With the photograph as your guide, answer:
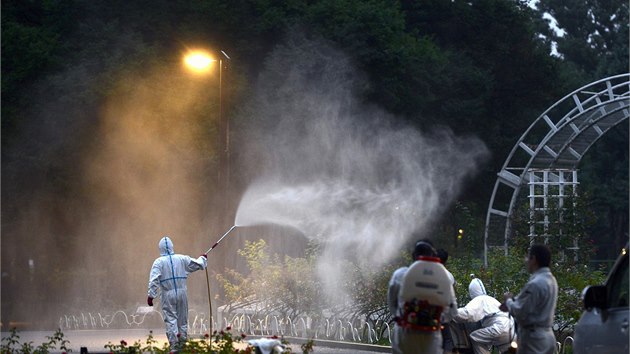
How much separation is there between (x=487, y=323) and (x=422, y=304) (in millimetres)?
4010

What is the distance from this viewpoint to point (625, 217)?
78.3 metres

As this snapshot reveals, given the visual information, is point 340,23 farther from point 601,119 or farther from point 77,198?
point 601,119

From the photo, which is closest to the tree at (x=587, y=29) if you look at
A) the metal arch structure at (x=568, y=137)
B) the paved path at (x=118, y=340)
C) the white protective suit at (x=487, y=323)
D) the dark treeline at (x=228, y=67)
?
the dark treeline at (x=228, y=67)

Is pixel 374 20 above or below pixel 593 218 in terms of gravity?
above

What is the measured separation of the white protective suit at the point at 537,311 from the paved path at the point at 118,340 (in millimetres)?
11480

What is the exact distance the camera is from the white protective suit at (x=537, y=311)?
11.7 m

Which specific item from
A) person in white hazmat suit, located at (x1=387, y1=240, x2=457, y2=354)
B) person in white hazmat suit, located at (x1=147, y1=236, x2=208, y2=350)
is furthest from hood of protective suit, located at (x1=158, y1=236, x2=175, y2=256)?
person in white hazmat suit, located at (x1=387, y1=240, x2=457, y2=354)

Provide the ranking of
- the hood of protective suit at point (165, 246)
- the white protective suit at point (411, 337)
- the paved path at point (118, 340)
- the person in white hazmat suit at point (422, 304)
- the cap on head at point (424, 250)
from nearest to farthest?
the person in white hazmat suit at point (422, 304), the white protective suit at point (411, 337), the cap on head at point (424, 250), the hood of protective suit at point (165, 246), the paved path at point (118, 340)

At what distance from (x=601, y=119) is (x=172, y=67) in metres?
17.6

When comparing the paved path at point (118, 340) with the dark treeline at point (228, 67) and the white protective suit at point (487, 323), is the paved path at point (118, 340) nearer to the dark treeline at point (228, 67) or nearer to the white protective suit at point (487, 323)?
the white protective suit at point (487, 323)

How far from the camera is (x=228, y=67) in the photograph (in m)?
43.5

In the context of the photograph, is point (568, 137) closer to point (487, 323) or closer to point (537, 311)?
point (487, 323)

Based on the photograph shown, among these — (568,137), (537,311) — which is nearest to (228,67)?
(568,137)

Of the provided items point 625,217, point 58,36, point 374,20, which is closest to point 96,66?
point 58,36
